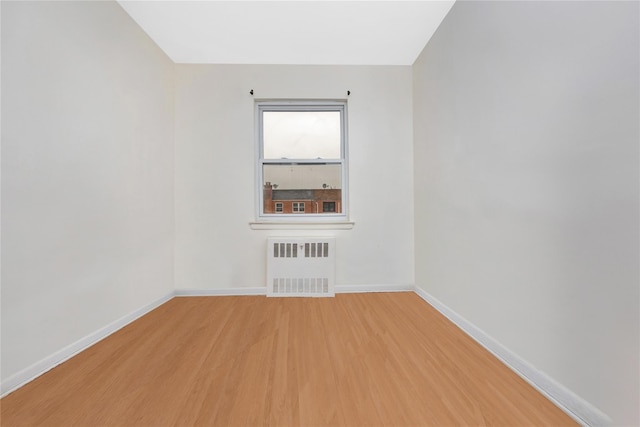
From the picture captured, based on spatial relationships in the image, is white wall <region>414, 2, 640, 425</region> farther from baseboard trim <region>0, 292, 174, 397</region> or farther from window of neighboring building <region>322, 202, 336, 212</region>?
baseboard trim <region>0, 292, 174, 397</region>

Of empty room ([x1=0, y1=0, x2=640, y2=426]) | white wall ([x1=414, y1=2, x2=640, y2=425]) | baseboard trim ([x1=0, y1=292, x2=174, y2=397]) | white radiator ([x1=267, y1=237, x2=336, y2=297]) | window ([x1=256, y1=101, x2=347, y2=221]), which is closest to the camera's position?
white wall ([x1=414, y1=2, x2=640, y2=425])

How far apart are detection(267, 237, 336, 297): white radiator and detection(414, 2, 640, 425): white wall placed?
114 cm

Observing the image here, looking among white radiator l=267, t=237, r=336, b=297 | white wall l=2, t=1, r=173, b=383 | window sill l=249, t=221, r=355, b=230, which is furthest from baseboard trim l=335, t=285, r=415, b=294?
white wall l=2, t=1, r=173, b=383

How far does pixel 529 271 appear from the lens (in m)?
1.23

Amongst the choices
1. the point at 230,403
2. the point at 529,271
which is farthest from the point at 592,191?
the point at 230,403

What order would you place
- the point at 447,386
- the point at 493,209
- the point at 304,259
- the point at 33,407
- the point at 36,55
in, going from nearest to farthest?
the point at 33,407, the point at 447,386, the point at 36,55, the point at 493,209, the point at 304,259

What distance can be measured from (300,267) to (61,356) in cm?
173

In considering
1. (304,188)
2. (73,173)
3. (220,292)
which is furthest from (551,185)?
(220,292)

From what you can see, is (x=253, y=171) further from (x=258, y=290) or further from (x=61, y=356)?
(x=61, y=356)

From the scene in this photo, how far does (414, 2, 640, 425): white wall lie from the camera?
86 cm

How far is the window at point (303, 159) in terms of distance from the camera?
2.72 m

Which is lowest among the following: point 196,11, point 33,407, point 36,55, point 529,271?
point 33,407

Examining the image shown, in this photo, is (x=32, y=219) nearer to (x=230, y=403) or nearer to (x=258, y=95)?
(x=230, y=403)

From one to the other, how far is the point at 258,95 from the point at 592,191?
265cm
